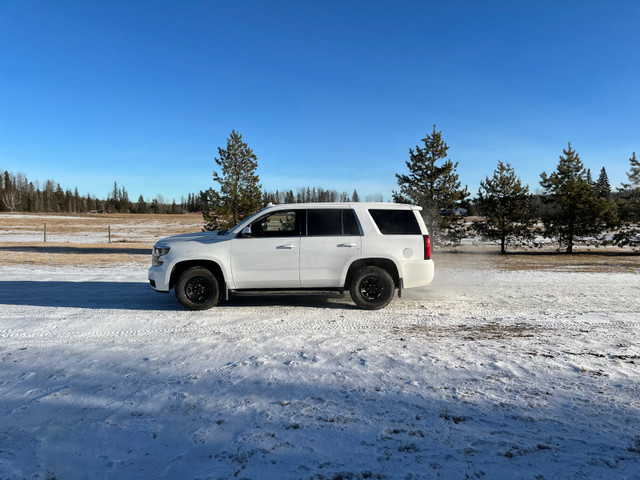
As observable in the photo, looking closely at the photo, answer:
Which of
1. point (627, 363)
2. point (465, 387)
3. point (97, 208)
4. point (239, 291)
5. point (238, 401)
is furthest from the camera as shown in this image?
point (97, 208)

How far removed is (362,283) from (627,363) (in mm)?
3913

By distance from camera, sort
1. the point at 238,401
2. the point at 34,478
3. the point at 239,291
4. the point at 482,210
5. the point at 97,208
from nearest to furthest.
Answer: the point at 34,478
the point at 238,401
the point at 239,291
the point at 482,210
the point at 97,208

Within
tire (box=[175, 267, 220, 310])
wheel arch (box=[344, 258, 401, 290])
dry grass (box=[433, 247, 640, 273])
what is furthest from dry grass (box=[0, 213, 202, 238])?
wheel arch (box=[344, 258, 401, 290])

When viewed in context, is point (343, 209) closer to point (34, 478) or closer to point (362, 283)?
point (362, 283)

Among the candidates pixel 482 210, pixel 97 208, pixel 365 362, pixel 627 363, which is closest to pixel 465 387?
pixel 365 362

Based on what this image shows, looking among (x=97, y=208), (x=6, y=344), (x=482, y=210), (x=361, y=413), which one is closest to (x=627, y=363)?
(x=361, y=413)

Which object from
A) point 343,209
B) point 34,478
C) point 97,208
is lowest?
point 34,478

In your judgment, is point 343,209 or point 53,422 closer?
point 53,422

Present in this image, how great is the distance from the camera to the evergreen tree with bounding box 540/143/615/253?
893 inches

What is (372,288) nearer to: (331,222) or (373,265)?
(373,265)

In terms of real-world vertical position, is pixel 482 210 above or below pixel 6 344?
above

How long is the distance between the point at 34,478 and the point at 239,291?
4.57 metres

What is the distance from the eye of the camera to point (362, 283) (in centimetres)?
712

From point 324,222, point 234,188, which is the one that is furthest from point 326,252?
point 234,188
